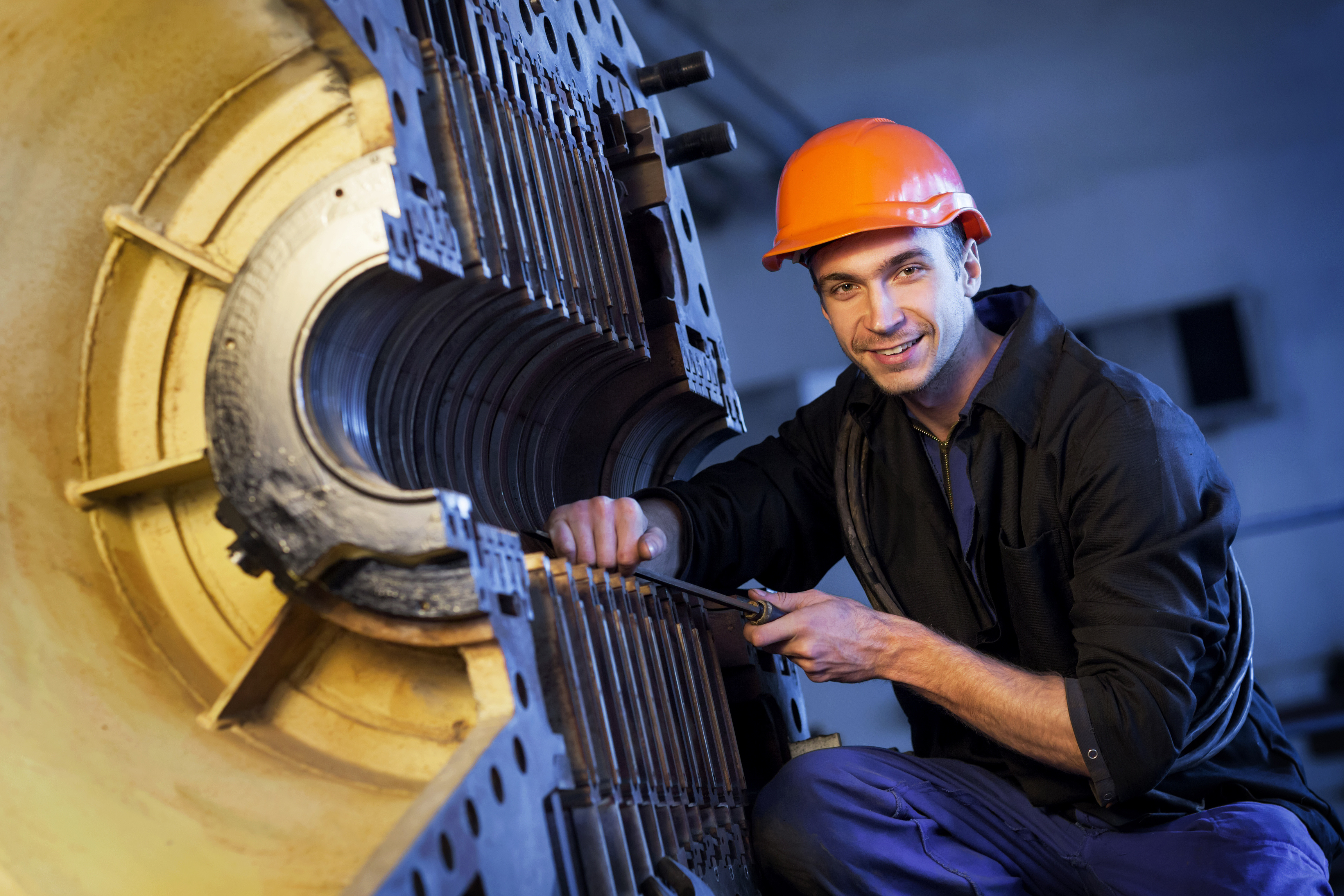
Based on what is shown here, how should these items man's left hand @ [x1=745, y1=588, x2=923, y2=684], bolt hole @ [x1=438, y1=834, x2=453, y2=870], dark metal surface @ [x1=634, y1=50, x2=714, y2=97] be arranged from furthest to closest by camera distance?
dark metal surface @ [x1=634, y1=50, x2=714, y2=97]
man's left hand @ [x1=745, y1=588, x2=923, y2=684]
bolt hole @ [x1=438, y1=834, x2=453, y2=870]

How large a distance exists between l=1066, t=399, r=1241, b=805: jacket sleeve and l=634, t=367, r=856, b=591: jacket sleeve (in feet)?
1.67

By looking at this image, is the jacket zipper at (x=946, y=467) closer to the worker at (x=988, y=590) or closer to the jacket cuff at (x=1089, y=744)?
the worker at (x=988, y=590)

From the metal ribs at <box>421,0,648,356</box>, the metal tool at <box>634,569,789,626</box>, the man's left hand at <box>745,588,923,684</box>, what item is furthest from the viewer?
the man's left hand at <box>745,588,923,684</box>

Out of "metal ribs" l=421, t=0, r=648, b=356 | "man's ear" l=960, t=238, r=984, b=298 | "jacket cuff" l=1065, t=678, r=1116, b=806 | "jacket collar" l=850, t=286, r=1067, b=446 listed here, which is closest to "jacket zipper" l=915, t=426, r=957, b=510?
"jacket collar" l=850, t=286, r=1067, b=446

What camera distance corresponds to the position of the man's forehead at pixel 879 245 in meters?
1.81

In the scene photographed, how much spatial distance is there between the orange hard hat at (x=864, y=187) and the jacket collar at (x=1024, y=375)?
0.15 meters

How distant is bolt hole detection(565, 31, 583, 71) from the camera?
188 centimetres

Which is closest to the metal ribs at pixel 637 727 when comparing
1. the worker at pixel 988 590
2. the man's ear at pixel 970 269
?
the worker at pixel 988 590

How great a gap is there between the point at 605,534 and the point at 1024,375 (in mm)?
667

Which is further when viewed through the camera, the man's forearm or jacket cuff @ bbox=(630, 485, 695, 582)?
jacket cuff @ bbox=(630, 485, 695, 582)

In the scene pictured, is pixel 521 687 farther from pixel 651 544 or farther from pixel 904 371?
pixel 904 371

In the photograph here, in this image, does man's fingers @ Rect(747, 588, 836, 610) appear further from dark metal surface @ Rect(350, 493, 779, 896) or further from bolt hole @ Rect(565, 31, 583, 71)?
bolt hole @ Rect(565, 31, 583, 71)

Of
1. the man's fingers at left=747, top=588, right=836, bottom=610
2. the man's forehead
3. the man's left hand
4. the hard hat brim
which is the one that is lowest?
the man's left hand

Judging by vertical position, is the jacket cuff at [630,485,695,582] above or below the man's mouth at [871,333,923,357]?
below
